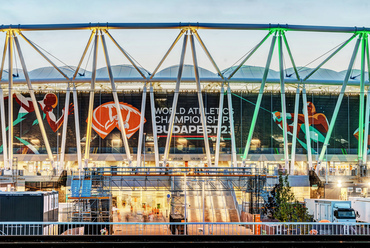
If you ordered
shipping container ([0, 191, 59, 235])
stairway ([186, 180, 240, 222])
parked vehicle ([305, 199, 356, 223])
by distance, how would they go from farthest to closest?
1. stairway ([186, 180, 240, 222])
2. parked vehicle ([305, 199, 356, 223])
3. shipping container ([0, 191, 59, 235])

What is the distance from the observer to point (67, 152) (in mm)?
63906

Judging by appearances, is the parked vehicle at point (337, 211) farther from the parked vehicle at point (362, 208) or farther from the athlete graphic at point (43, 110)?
the athlete graphic at point (43, 110)

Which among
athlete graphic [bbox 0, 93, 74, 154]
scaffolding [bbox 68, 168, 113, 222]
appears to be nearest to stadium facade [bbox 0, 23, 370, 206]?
athlete graphic [bbox 0, 93, 74, 154]

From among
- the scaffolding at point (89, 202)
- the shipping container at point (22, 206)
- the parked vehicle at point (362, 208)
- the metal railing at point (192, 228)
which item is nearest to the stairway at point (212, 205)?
the scaffolding at point (89, 202)

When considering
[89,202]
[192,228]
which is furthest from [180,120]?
[192,228]

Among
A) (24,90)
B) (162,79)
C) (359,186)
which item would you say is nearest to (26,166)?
(24,90)

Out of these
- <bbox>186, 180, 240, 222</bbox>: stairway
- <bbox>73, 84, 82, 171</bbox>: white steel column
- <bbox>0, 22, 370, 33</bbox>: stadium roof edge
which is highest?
<bbox>0, 22, 370, 33</bbox>: stadium roof edge

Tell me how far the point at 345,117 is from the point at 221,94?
18.6 meters

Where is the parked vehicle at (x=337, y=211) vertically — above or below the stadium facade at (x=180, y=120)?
below

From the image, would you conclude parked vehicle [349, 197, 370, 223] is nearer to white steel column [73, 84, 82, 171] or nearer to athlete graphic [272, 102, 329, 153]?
athlete graphic [272, 102, 329, 153]

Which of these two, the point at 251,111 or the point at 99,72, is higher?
the point at 99,72

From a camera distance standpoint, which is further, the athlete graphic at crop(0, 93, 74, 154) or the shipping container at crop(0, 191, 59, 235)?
the athlete graphic at crop(0, 93, 74, 154)

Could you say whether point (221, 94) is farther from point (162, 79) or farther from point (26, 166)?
point (26, 166)

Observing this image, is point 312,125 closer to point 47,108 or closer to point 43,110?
point 47,108
